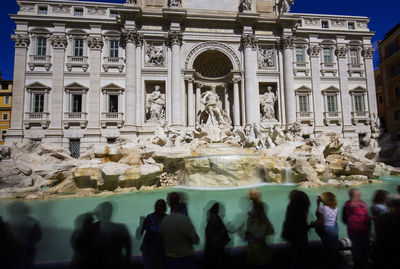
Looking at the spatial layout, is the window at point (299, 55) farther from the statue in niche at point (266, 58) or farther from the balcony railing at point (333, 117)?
the balcony railing at point (333, 117)

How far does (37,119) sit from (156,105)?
30.5ft

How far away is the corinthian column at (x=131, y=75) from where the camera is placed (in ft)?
57.3

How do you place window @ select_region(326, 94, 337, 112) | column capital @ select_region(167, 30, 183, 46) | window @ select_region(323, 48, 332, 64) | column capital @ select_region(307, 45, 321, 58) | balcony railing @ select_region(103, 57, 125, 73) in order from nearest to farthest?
column capital @ select_region(167, 30, 183, 46) < balcony railing @ select_region(103, 57, 125, 73) < window @ select_region(326, 94, 337, 112) < column capital @ select_region(307, 45, 321, 58) < window @ select_region(323, 48, 332, 64)

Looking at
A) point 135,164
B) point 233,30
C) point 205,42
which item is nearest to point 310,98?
point 233,30

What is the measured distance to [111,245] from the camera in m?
2.61

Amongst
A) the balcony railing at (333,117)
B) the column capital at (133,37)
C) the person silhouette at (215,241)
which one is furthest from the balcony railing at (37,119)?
the balcony railing at (333,117)

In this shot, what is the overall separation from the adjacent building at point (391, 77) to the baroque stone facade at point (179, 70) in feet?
13.2

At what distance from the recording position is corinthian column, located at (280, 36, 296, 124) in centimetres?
1891

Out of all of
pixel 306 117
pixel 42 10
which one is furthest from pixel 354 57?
pixel 42 10

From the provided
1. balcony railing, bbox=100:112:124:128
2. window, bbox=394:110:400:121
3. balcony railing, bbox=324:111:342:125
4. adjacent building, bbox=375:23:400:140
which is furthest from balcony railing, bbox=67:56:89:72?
window, bbox=394:110:400:121

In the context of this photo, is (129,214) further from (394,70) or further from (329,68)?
(394,70)

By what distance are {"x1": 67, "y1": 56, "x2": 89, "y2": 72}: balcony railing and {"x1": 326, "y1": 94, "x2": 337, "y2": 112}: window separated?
70.4ft

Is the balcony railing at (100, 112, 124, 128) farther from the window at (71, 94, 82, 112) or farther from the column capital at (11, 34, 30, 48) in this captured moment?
the column capital at (11, 34, 30, 48)

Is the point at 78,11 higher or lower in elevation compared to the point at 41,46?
higher
